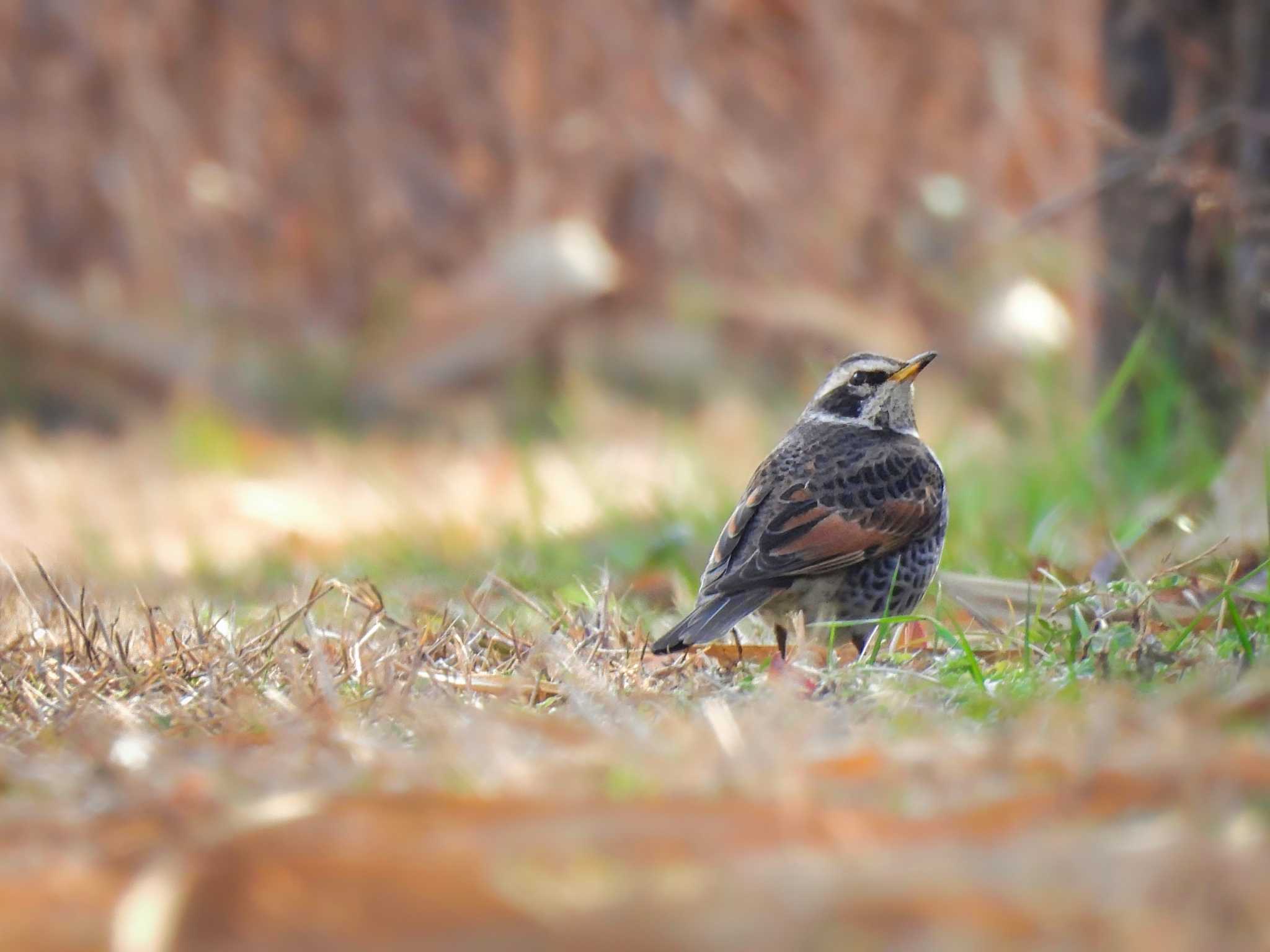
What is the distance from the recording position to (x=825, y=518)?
3.72 m

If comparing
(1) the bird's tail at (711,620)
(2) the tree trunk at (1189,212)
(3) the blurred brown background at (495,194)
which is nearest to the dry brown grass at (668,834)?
(1) the bird's tail at (711,620)

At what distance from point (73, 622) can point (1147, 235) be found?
3.73 metres

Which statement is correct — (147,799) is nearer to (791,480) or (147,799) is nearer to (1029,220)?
(791,480)

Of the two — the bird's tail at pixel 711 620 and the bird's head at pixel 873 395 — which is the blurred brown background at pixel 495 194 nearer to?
the bird's head at pixel 873 395

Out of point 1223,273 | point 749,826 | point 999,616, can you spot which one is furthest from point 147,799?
point 1223,273

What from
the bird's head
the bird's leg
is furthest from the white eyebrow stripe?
the bird's leg

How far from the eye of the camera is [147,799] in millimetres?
1759

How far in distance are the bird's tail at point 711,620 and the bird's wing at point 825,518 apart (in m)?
0.03

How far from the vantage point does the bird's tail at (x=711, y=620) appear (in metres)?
3.15

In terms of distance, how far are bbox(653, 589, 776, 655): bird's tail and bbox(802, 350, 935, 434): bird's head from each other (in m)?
0.86

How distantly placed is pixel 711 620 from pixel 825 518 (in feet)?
1.69

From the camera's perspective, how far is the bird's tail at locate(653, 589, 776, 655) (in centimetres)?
315

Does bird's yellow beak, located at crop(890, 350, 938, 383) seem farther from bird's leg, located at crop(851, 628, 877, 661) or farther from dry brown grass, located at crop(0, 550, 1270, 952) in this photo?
dry brown grass, located at crop(0, 550, 1270, 952)

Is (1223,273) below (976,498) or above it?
above
